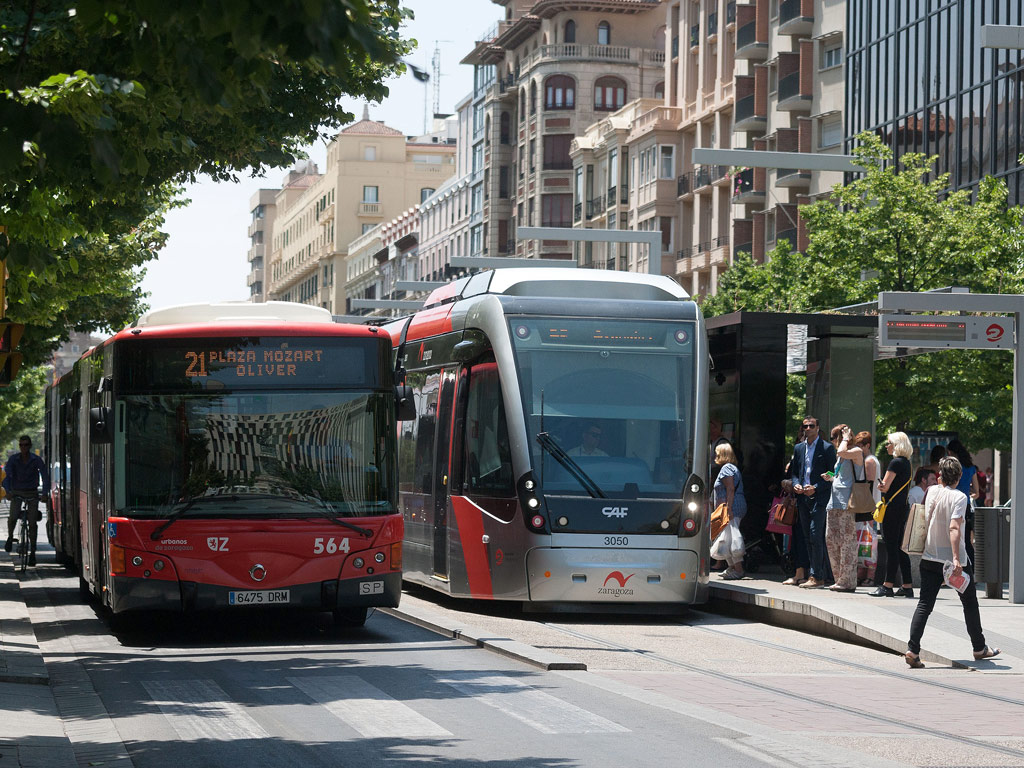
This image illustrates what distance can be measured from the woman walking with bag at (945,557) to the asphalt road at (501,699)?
1.32 ft

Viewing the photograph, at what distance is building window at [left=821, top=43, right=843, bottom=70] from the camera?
61.8 meters

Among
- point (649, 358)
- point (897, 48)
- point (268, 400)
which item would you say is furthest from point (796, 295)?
point (268, 400)

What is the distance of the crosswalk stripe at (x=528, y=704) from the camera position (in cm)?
976

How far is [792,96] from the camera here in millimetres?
62500

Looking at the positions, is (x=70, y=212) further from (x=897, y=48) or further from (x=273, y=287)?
(x=273, y=287)

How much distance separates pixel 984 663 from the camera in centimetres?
1382

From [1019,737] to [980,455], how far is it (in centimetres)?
4366

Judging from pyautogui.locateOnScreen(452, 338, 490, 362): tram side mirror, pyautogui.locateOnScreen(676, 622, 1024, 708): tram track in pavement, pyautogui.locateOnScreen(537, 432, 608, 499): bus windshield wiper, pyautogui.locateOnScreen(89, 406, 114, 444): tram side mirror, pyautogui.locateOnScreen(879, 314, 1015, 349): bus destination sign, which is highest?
pyautogui.locateOnScreen(879, 314, 1015, 349): bus destination sign

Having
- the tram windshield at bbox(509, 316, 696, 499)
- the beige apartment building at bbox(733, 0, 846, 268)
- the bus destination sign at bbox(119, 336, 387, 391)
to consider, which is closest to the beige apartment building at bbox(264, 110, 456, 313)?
the beige apartment building at bbox(733, 0, 846, 268)

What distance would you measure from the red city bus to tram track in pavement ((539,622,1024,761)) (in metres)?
2.01

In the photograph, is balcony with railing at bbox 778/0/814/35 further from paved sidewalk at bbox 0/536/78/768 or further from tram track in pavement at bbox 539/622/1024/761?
paved sidewalk at bbox 0/536/78/768

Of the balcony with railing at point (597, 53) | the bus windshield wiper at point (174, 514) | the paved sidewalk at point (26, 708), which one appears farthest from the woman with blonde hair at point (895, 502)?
the balcony with railing at point (597, 53)

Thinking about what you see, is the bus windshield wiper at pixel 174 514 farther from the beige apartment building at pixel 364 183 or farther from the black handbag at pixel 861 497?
the beige apartment building at pixel 364 183

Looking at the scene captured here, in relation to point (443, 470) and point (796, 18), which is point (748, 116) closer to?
point (796, 18)
